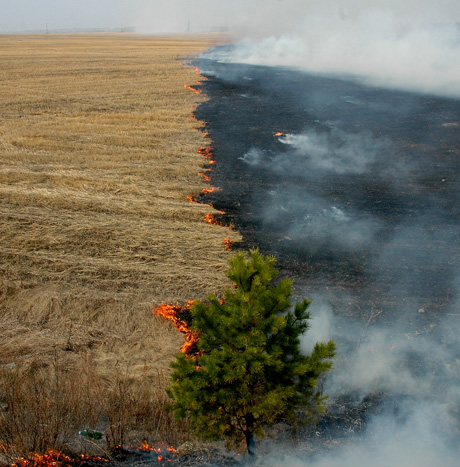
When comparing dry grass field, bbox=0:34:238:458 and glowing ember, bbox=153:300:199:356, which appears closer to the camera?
dry grass field, bbox=0:34:238:458

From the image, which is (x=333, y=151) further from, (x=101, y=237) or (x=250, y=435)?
(x=250, y=435)

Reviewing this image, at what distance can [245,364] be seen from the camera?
3.41 m

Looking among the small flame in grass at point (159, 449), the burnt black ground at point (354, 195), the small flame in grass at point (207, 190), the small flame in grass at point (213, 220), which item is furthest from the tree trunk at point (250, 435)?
the small flame in grass at point (207, 190)

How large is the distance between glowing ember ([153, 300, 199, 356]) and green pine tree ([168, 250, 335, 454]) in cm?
209

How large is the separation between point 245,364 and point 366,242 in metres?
5.52

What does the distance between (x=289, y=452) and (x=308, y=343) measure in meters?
1.77

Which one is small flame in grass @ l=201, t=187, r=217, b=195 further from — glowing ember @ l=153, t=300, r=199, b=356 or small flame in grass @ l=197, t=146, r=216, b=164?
glowing ember @ l=153, t=300, r=199, b=356

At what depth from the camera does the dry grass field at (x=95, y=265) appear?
15.3 ft

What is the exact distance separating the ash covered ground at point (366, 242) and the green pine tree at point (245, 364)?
0.97 metres

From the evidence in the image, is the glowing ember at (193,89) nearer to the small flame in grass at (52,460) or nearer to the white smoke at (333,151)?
the white smoke at (333,151)

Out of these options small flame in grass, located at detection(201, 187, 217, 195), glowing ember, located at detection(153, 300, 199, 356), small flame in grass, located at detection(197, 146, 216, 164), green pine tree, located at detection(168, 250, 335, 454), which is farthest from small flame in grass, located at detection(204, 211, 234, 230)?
green pine tree, located at detection(168, 250, 335, 454)

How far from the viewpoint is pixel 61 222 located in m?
8.98

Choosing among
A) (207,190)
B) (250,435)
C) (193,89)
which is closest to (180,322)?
(250,435)

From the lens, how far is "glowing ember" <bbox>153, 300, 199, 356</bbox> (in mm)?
5836
